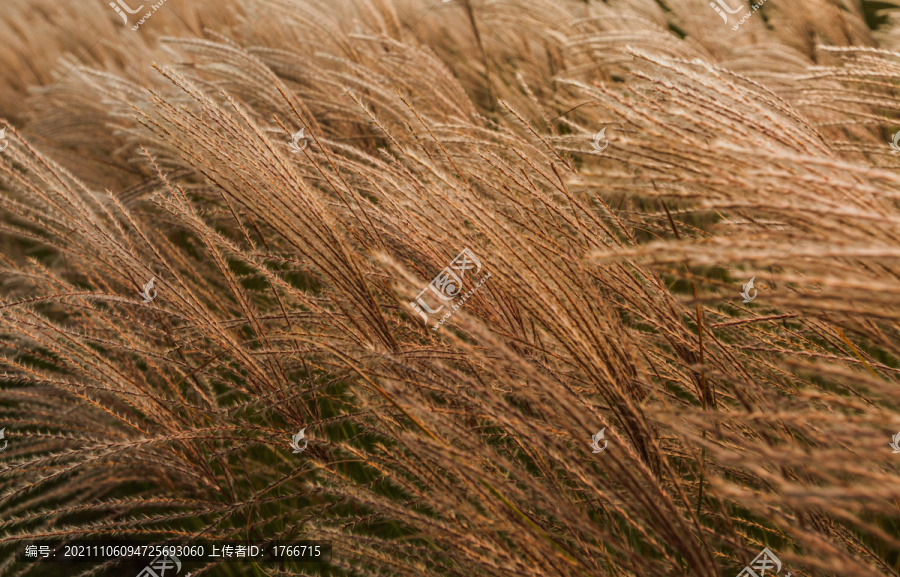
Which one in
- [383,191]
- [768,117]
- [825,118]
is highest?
[383,191]

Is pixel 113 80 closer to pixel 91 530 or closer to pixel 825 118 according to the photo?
pixel 91 530

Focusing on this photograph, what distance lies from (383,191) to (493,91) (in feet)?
6.39

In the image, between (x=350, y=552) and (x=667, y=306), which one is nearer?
(x=350, y=552)

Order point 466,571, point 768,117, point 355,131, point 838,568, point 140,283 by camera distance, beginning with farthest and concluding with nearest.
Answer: point 355,131 < point 140,283 < point 466,571 < point 768,117 < point 838,568

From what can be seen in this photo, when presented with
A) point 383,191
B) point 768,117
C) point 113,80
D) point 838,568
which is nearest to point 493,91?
point 113,80

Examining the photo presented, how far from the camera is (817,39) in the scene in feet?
9.91

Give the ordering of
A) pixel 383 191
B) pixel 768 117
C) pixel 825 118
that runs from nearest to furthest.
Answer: pixel 768 117, pixel 383 191, pixel 825 118

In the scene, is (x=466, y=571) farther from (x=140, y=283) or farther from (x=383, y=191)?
(x=140, y=283)

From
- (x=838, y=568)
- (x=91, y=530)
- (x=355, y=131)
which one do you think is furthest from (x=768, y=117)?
(x=355, y=131)

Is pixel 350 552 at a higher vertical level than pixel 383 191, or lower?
Result: lower

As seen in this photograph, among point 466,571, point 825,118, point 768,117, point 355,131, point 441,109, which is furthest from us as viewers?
point 355,131

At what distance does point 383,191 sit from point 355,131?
1.39 metres

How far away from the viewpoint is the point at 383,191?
1161 mm

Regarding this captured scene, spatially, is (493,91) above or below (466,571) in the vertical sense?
above
